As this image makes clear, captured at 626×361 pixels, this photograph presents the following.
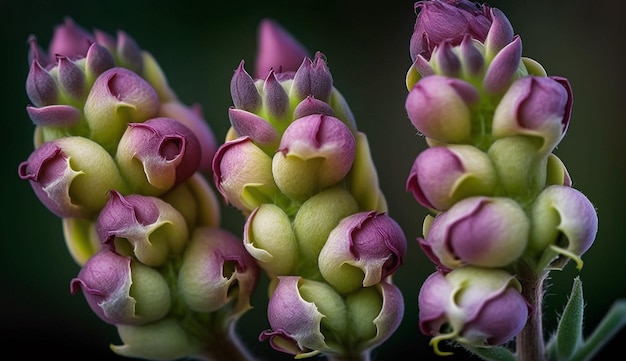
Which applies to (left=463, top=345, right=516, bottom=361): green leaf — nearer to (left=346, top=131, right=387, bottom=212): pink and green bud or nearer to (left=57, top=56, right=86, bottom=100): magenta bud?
(left=346, top=131, right=387, bottom=212): pink and green bud

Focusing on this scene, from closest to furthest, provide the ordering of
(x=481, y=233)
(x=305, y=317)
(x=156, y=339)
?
(x=481, y=233)
(x=305, y=317)
(x=156, y=339)

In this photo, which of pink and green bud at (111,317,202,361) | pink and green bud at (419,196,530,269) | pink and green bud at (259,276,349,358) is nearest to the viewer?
pink and green bud at (419,196,530,269)

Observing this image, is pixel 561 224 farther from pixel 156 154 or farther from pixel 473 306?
pixel 156 154

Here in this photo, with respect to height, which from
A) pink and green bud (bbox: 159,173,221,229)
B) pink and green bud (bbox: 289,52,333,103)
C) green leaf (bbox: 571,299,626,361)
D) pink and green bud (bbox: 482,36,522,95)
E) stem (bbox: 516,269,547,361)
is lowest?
green leaf (bbox: 571,299,626,361)

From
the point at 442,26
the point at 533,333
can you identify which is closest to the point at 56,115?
the point at 442,26

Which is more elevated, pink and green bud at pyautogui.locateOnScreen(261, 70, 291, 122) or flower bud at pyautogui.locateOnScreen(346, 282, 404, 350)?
pink and green bud at pyautogui.locateOnScreen(261, 70, 291, 122)

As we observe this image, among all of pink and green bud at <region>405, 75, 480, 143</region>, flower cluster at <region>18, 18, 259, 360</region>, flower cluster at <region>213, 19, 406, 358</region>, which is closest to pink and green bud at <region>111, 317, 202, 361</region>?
flower cluster at <region>18, 18, 259, 360</region>

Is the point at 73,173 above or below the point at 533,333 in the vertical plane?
above
